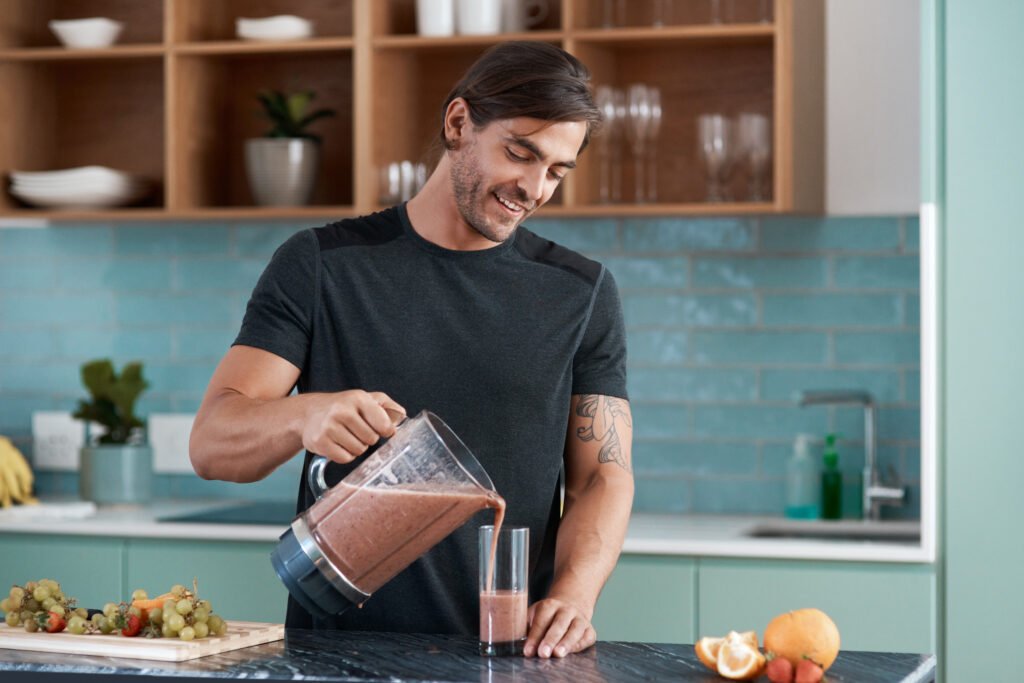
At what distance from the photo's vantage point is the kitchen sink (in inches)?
137

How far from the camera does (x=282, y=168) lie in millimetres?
3775

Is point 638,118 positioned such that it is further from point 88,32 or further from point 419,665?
point 419,665

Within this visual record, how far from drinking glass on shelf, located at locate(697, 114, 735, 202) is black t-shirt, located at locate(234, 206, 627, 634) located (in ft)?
4.36

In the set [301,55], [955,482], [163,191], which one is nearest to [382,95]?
[301,55]

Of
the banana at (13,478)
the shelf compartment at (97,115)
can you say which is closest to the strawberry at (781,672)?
the banana at (13,478)

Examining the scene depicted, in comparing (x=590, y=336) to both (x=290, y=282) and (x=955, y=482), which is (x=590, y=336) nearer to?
(x=290, y=282)

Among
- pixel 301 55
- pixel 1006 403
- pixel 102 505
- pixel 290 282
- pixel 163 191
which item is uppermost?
pixel 301 55

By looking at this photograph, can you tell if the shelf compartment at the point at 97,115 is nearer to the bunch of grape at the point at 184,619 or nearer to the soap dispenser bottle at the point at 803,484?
the soap dispenser bottle at the point at 803,484

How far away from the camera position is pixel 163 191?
4078mm

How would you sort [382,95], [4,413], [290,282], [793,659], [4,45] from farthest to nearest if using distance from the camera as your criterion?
[4,413]
[4,45]
[382,95]
[290,282]
[793,659]

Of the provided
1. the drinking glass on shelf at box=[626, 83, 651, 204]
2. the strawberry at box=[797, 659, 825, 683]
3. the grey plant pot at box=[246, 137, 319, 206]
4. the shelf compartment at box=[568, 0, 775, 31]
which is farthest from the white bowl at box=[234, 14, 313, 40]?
the strawberry at box=[797, 659, 825, 683]

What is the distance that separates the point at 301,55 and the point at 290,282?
6.25ft

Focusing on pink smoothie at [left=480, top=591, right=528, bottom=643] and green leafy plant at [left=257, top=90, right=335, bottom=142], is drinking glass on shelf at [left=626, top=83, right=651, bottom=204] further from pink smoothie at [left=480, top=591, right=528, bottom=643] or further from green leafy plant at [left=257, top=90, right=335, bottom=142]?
pink smoothie at [left=480, top=591, right=528, bottom=643]

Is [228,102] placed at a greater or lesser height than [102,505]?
greater
